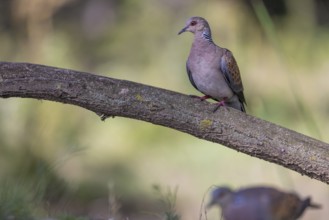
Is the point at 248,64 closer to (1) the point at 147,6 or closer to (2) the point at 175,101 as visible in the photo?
(1) the point at 147,6

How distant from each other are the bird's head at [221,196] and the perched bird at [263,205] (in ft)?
0.42

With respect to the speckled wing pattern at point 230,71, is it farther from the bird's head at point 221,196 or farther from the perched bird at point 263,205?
the bird's head at point 221,196

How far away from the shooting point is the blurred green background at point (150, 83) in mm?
7953

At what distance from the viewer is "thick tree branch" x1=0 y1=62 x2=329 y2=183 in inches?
139

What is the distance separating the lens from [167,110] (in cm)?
361

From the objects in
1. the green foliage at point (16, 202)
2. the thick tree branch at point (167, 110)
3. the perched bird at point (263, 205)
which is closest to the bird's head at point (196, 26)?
the thick tree branch at point (167, 110)

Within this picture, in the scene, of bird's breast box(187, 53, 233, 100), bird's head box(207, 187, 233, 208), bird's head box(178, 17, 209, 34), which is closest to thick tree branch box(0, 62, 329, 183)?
bird's breast box(187, 53, 233, 100)

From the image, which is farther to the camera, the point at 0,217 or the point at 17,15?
the point at 17,15

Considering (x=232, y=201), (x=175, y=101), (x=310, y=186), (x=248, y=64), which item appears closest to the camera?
(x=175, y=101)

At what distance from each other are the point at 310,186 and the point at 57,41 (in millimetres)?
3434

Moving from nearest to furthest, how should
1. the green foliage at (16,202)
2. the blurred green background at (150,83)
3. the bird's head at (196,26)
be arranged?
the green foliage at (16,202), the bird's head at (196,26), the blurred green background at (150,83)

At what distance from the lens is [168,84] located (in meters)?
8.33

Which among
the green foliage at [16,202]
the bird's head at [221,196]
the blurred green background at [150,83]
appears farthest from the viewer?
the blurred green background at [150,83]

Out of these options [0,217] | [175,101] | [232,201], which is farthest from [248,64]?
[0,217]
